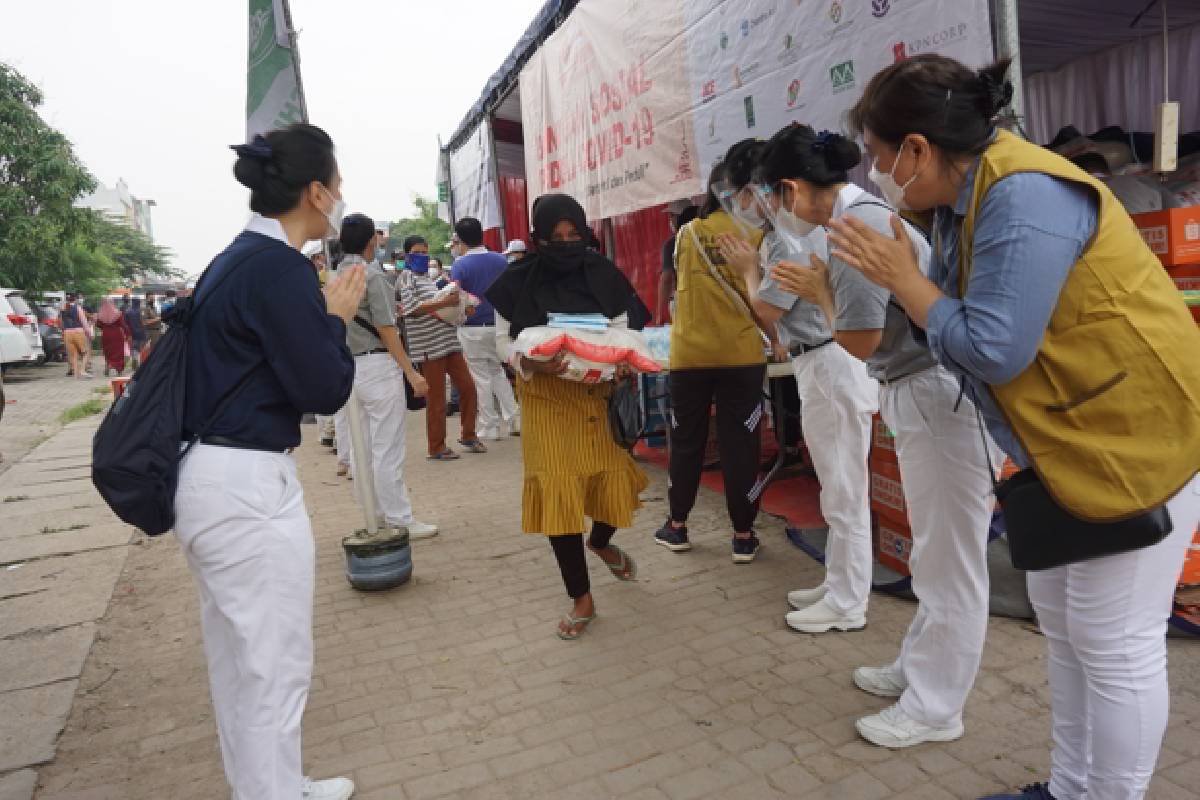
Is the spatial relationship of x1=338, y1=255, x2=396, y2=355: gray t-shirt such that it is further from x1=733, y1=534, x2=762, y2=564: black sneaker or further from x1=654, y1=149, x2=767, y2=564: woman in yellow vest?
x1=733, y1=534, x2=762, y2=564: black sneaker

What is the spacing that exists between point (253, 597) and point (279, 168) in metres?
1.12

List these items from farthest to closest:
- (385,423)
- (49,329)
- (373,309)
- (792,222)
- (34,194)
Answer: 1. (34,194)
2. (49,329)
3. (385,423)
4. (373,309)
5. (792,222)

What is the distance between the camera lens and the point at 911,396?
2354mm

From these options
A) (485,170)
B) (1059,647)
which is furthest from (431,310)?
(485,170)

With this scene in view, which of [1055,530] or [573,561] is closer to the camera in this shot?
[1055,530]

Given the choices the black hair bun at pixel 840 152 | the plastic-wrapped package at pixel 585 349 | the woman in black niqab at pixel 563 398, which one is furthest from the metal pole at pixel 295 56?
the black hair bun at pixel 840 152

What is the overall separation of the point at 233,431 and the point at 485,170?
1036cm

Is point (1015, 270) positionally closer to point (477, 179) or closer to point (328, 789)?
point (328, 789)

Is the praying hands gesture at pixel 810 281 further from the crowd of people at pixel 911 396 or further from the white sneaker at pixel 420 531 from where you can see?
the white sneaker at pixel 420 531

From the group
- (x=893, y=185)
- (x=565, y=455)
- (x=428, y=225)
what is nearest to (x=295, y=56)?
(x=565, y=455)

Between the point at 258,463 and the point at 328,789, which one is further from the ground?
the point at 258,463

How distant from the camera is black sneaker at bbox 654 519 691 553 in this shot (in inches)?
173

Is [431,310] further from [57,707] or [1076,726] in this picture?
[1076,726]

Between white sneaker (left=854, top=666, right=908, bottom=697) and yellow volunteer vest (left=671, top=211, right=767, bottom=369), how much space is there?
163 centimetres
